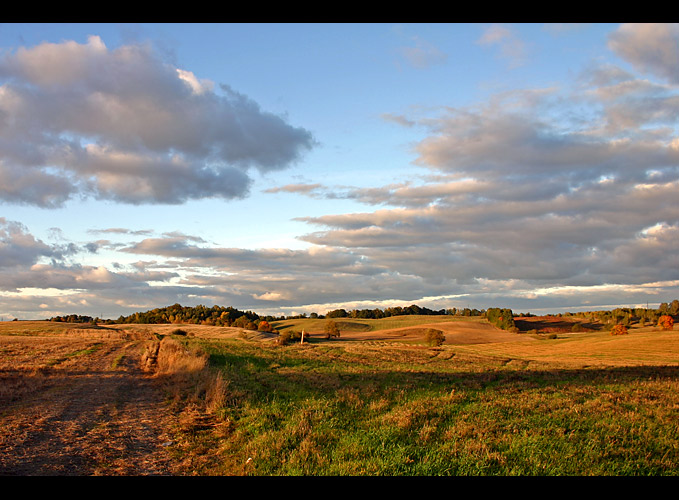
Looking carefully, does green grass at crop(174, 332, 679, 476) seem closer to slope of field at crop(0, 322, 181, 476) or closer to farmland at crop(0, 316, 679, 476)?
Result: farmland at crop(0, 316, 679, 476)

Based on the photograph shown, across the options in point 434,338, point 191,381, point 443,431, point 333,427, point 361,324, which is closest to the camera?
point 443,431

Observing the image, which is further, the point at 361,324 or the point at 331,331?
the point at 361,324

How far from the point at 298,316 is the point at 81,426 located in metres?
166

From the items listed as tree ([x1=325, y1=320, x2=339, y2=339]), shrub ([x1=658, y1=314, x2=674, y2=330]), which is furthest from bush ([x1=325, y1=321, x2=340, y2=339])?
shrub ([x1=658, y1=314, x2=674, y2=330])

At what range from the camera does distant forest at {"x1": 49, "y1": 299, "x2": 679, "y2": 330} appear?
14400 cm

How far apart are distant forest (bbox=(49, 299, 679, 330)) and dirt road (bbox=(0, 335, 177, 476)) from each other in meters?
111

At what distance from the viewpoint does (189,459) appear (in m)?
9.20

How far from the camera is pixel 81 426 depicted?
11688 millimetres

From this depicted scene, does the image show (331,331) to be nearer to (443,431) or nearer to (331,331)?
(331,331)

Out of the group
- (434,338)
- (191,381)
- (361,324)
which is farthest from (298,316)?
(191,381)

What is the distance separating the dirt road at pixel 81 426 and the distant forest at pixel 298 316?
11102 cm

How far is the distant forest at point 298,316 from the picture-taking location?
5669 inches

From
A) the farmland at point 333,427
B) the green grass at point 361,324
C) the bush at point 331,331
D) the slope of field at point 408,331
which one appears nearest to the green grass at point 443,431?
the farmland at point 333,427

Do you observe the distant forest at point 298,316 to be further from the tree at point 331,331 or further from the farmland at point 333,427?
the farmland at point 333,427
